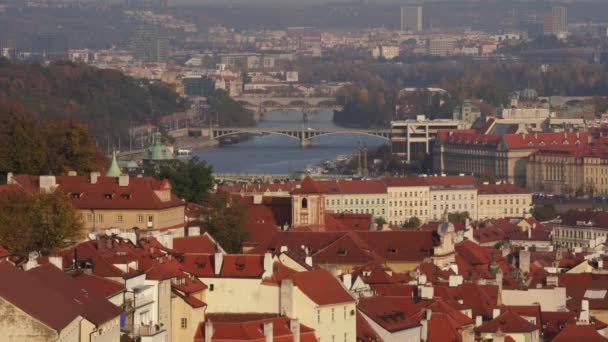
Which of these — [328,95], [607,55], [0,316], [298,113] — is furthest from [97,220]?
[607,55]

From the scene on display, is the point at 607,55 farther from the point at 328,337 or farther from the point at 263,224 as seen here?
the point at 328,337

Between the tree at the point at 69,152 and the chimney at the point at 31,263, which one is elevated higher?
the chimney at the point at 31,263

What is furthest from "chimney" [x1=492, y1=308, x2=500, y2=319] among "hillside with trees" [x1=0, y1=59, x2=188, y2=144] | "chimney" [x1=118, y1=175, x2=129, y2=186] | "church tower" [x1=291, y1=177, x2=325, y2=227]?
"hillside with trees" [x1=0, y1=59, x2=188, y2=144]

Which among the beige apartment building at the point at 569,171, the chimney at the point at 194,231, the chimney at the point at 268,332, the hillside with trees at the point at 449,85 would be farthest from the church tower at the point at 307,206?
the hillside with trees at the point at 449,85

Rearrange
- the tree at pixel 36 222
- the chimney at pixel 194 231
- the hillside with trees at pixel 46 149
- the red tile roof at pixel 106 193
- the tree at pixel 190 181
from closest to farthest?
the tree at pixel 36 222 → the chimney at pixel 194 231 → the red tile roof at pixel 106 193 → the hillside with trees at pixel 46 149 → the tree at pixel 190 181

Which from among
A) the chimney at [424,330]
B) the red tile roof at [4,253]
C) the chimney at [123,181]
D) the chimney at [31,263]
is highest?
the chimney at [31,263]

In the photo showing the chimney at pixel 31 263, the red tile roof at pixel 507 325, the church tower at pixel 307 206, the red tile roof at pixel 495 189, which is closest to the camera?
the chimney at pixel 31 263

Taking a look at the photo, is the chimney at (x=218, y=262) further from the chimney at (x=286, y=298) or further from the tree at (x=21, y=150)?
the tree at (x=21, y=150)
